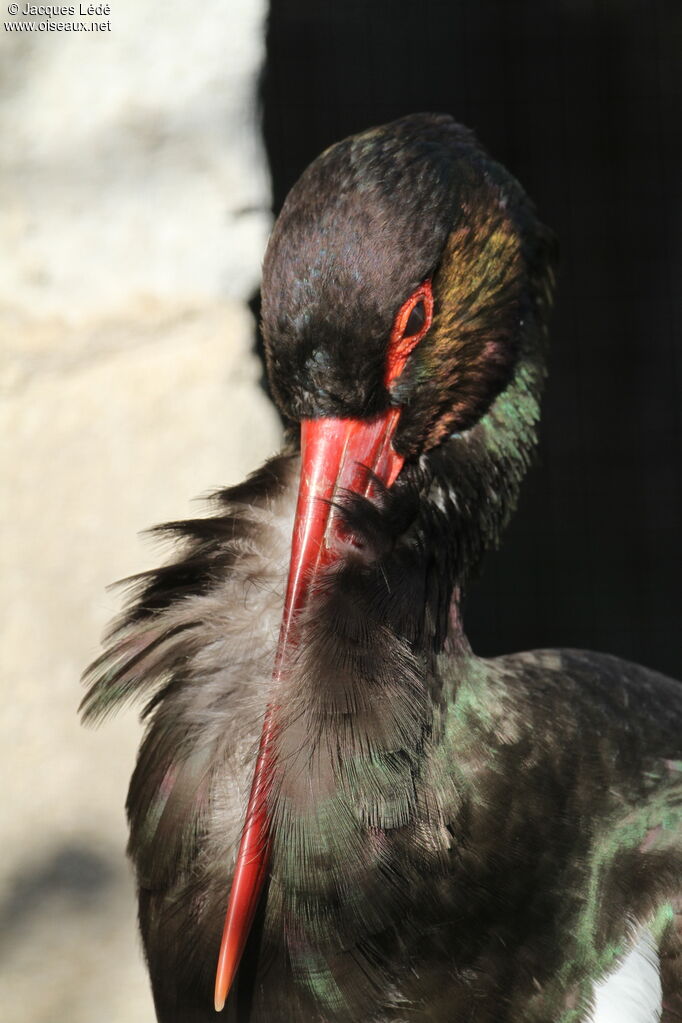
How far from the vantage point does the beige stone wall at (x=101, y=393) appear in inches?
67.6

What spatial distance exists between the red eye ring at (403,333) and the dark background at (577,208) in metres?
1.24

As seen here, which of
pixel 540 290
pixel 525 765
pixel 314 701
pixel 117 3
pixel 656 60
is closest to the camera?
pixel 314 701

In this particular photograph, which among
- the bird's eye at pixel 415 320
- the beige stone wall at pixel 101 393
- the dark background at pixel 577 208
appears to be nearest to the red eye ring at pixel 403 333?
the bird's eye at pixel 415 320

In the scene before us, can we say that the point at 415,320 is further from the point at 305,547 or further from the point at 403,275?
the point at 305,547

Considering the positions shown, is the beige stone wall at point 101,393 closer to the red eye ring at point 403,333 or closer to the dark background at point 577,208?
the dark background at point 577,208

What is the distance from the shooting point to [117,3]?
1.71 meters

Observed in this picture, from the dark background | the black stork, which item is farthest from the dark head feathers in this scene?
the dark background

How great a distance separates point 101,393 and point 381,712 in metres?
0.91

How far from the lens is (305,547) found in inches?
40.3

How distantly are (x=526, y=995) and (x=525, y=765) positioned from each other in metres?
0.21

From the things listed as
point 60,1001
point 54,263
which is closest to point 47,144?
point 54,263

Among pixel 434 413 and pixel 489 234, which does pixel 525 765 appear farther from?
pixel 489 234

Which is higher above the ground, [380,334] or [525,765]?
[380,334]

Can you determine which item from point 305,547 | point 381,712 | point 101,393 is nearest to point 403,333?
point 305,547
